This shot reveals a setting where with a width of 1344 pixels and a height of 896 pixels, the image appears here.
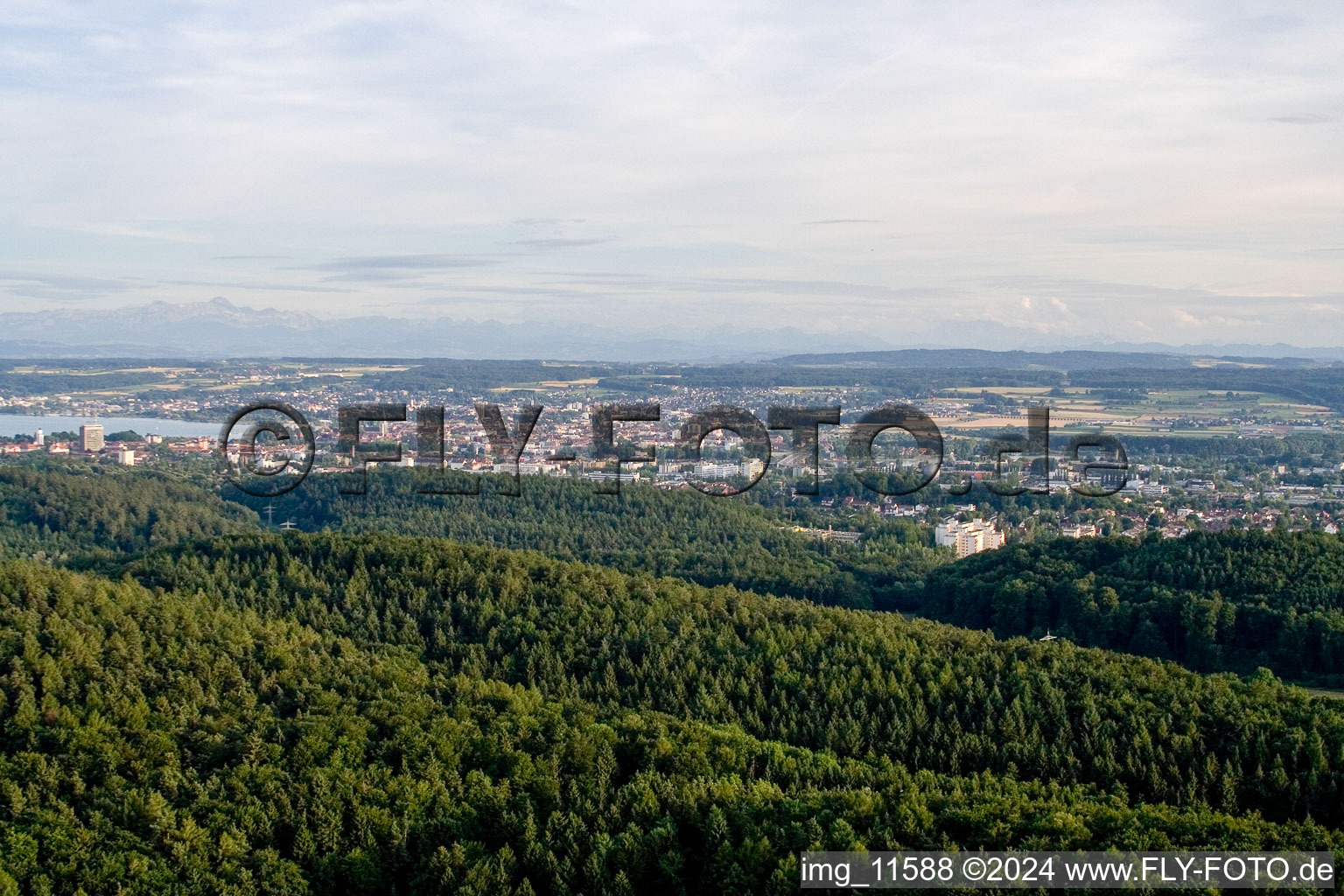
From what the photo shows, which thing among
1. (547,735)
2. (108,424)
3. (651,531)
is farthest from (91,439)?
(547,735)

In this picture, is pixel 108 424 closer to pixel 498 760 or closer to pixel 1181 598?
pixel 1181 598

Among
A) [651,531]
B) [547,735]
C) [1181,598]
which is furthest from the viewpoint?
[651,531]

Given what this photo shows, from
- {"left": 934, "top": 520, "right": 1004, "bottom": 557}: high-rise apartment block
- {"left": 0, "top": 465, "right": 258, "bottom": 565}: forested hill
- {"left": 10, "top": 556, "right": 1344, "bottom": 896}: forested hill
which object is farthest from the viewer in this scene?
{"left": 934, "top": 520, "right": 1004, "bottom": 557}: high-rise apartment block

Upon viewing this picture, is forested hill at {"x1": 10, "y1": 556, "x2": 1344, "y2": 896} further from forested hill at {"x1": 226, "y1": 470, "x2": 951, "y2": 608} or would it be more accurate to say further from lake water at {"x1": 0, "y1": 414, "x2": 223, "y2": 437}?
lake water at {"x1": 0, "y1": 414, "x2": 223, "y2": 437}

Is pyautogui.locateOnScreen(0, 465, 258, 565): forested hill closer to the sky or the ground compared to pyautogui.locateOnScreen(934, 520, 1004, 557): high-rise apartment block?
closer to the sky

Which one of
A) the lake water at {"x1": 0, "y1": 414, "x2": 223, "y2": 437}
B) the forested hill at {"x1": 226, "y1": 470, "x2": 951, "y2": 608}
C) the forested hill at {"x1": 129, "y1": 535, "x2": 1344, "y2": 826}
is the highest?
the lake water at {"x1": 0, "y1": 414, "x2": 223, "y2": 437}

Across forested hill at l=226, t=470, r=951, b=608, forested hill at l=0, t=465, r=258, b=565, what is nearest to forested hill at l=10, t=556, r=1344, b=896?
forested hill at l=226, t=470, r=951, b=608

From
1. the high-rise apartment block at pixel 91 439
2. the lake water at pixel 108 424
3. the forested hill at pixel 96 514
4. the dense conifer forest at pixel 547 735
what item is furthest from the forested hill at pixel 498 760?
the lake water at pixel 108 424
